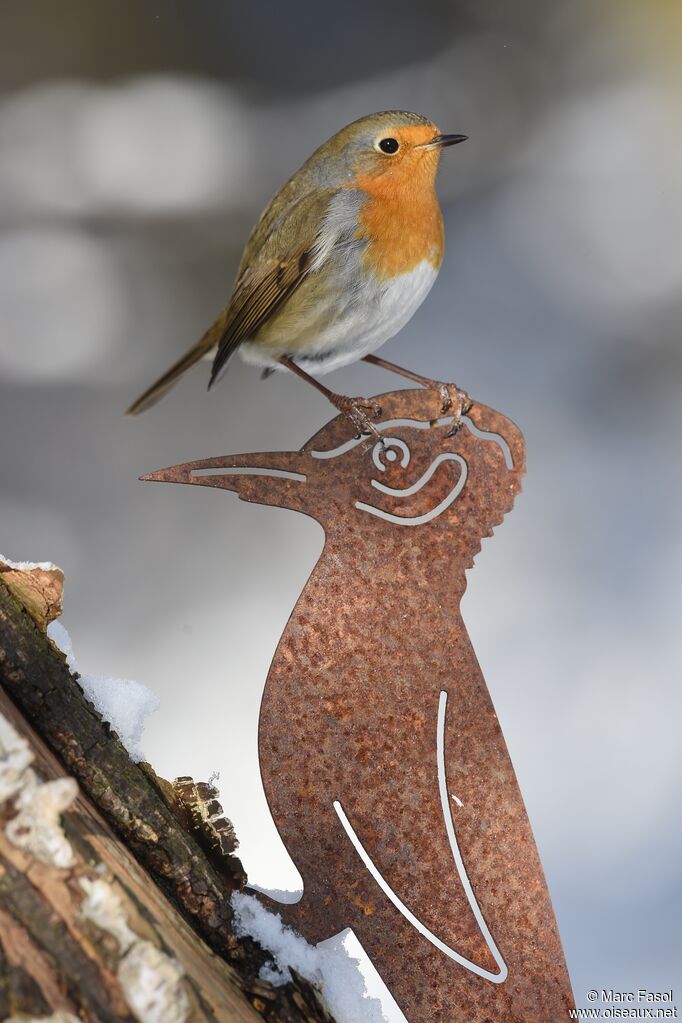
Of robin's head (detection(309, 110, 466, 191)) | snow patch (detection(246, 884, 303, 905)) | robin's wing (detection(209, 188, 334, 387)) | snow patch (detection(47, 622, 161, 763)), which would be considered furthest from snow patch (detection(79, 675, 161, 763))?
robin's head (detection(309, 110, 466, 191))

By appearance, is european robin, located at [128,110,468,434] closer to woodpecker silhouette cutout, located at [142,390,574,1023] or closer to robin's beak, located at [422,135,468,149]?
robin's beak, located at [422,135,468,149]

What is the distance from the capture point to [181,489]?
2850 mm

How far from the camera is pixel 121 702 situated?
1.27m

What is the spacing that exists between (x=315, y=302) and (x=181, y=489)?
4.32 ft

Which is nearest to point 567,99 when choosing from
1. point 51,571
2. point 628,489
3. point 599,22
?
point 599,22

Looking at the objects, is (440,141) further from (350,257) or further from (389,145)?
(350,257)

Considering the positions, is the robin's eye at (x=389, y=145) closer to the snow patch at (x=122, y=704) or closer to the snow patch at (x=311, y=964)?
the snow patch at (x=122, y=704)

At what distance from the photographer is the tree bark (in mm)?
909

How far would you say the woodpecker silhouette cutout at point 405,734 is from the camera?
130 centimetres

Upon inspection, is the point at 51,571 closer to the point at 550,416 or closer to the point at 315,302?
the point at 315,302

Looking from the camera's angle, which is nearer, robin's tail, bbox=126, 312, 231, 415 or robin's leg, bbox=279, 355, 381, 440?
robin's leg, bbox=279, 355, 381, 440

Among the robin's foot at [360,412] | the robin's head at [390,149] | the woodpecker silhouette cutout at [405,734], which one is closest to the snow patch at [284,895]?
the woodpecker silhouette cutout at [405,734]

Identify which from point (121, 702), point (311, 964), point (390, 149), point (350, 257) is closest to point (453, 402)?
point (350, 257)

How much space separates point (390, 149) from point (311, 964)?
116cm
